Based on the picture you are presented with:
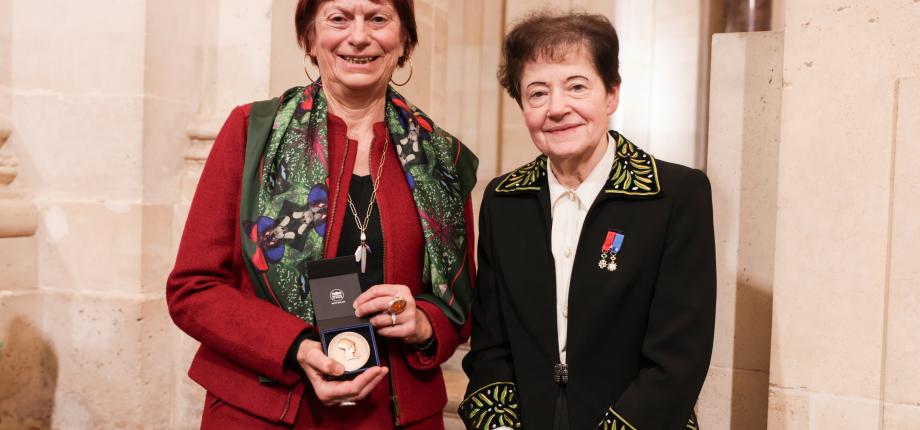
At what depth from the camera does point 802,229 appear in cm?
215

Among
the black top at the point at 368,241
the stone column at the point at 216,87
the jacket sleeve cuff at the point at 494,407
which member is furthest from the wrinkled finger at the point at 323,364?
the stone column at the point at 216,87

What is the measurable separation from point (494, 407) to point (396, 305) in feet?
1.20

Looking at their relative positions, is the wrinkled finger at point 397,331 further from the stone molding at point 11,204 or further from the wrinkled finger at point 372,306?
the stone molding at point 11,204

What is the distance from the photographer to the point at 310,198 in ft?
6.41

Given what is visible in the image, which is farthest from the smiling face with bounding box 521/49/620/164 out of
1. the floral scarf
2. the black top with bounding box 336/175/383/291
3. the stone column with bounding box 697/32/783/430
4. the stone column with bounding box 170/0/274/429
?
the stone column with bounding box 170/0/274/429

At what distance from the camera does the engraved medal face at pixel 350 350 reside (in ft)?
5.87

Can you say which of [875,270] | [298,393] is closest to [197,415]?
[298,393]

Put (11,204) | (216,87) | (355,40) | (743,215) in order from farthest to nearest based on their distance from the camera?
1. (216,87)
2. (11,204)
3. (743,215)
4. (355,40)

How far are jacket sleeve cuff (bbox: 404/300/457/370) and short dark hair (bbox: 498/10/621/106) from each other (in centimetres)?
60

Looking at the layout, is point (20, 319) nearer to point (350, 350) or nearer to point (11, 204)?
point (11, 204)

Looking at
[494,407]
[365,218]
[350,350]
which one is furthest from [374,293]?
[494,407]

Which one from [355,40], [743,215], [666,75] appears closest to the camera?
[355,40]

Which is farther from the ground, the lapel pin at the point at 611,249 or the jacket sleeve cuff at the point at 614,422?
the lapel pin at the point at 611,249

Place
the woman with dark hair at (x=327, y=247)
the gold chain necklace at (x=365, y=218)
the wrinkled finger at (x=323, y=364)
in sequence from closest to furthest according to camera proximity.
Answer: the wrinkled finger at (x=323, y=364) → the woman with dark hair at (x=327, y=247) → the gold chain necklace at (x=365, y=218)
